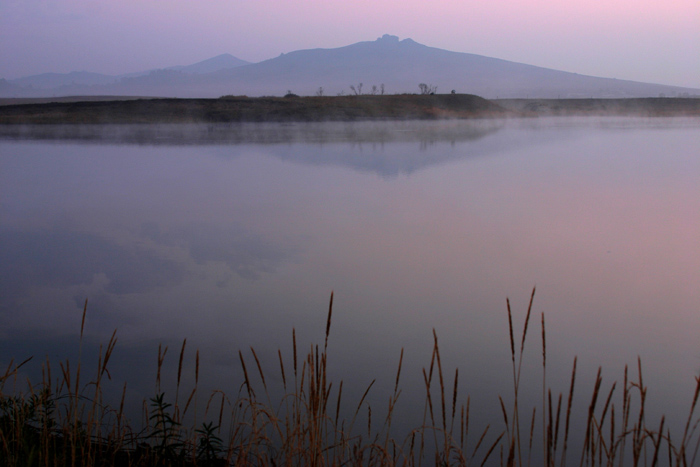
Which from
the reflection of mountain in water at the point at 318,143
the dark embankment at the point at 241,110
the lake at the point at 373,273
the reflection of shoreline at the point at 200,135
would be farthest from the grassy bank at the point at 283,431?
the dark embankment at the point at 241,110

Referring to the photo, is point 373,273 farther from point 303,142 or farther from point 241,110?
point 241,110

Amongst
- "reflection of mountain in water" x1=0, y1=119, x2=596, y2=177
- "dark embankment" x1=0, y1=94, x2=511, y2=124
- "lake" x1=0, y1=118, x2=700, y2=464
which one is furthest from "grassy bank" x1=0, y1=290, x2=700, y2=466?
"dark embankment" x1=0, y1=94, x2=511, y2=124

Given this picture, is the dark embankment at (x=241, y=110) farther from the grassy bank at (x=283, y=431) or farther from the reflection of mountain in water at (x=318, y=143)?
the grassy bank at (x=283, y=431)

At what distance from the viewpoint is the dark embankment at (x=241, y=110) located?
74.0 feet

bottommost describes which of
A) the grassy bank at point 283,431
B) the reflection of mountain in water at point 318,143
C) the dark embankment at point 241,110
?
the grassy bank at point 283,431

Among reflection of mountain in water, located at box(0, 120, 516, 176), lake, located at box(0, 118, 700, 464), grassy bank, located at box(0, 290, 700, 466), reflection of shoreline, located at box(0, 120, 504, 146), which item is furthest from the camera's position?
reflection of shoreline, located at box(0, 120, 504, 146)

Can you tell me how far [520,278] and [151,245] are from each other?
3274 millimetres

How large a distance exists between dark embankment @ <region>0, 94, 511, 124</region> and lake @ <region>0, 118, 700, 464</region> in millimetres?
13182

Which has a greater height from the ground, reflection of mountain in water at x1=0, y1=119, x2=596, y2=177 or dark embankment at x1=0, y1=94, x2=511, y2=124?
dark embankment at x1=0, y1=94, x2=511, y2=124

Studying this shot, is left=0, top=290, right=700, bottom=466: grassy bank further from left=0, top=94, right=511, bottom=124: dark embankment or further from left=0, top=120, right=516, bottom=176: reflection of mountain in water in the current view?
left=0, top=94, right=511, bottom=124: dark embankment

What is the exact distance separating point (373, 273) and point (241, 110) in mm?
20743

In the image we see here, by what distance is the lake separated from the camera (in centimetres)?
312

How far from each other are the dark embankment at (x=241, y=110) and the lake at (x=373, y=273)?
1318 centimetres

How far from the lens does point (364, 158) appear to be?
11859 millimetres
